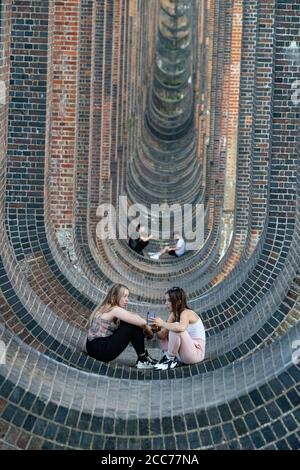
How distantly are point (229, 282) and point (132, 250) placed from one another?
8864mm

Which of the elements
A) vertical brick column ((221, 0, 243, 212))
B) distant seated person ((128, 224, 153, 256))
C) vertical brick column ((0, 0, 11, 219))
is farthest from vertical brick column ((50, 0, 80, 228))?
distant seated person ((128, 224, 153, 256))

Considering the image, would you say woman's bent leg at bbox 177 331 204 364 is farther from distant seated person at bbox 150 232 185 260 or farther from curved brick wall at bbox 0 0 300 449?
distant seated person at bbox 150 232 185 260

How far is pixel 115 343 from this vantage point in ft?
28.8

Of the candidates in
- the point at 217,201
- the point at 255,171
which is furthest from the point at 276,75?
the point at 217,201

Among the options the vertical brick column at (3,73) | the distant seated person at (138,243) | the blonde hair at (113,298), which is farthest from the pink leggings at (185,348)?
the distant seated person at (138,243)

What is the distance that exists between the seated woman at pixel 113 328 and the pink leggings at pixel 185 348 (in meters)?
0.30

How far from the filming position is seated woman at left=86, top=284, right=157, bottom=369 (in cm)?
869

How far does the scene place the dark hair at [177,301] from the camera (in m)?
8.62

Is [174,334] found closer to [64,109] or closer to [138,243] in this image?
[64,109]

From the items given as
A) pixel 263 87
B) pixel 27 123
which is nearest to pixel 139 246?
pixel 263 87

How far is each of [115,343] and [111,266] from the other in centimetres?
827

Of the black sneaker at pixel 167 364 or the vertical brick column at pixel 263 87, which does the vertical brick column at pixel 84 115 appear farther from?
the black sneaker at pixel 167 364

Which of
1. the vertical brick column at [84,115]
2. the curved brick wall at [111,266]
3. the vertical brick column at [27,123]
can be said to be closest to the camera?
the curved brick wall at [111,266]

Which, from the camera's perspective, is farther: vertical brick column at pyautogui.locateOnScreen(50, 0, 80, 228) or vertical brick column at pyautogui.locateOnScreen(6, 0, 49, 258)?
vertical brick column at pyautogui.locateOnScreen(50, 0, 80, 228)
